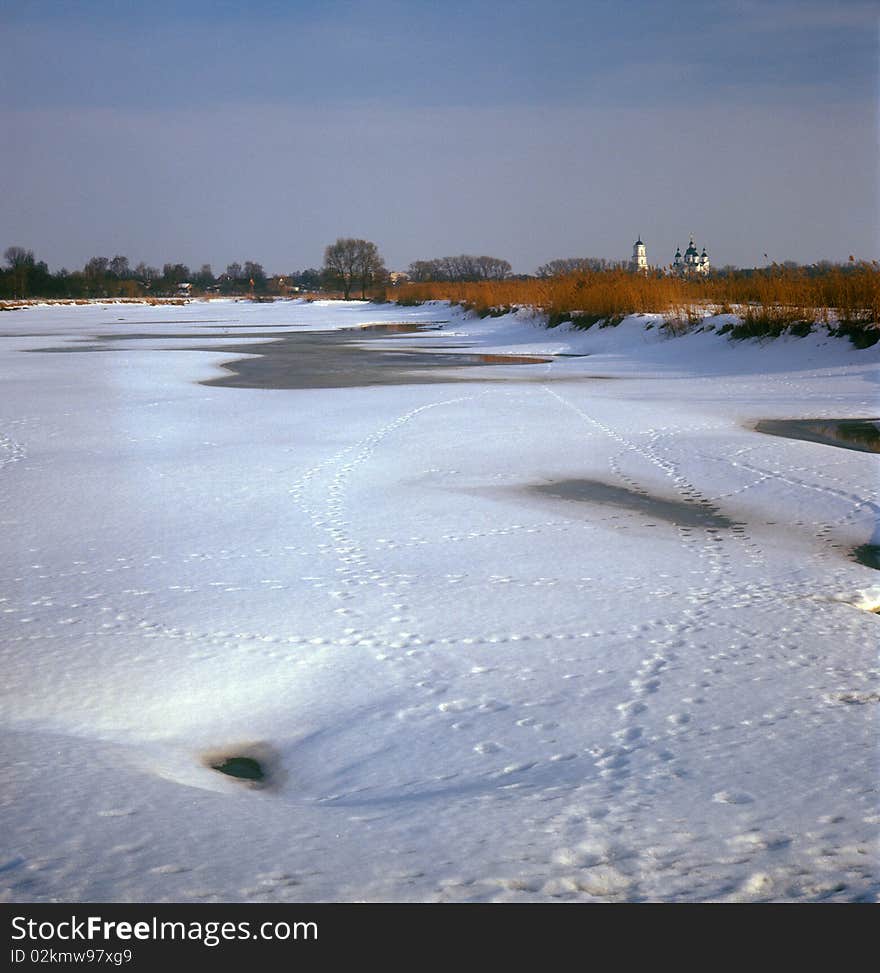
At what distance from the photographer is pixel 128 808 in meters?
2.39

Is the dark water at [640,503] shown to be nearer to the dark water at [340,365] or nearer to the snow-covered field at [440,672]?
the snow-covered field at [440,672]

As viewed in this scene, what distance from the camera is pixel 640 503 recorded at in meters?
5.73

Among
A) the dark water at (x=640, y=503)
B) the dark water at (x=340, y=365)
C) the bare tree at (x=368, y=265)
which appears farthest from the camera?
the bare tree at (x=368, y=265)

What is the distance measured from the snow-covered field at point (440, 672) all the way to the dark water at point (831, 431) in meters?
0.51

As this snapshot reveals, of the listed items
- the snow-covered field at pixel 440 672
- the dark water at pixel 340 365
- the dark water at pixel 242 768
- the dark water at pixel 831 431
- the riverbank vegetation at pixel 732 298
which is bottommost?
the dark water at pixel 242 768

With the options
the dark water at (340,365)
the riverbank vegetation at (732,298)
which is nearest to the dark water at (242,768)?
the dark water at (340,365)

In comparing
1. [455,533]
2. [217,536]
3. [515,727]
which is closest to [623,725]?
[515,727]

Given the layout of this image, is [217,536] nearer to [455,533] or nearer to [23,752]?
[455,533]

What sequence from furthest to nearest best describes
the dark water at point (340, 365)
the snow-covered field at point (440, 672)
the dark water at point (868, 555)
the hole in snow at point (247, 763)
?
the dark water at point (340, 365) → the dark water at point (868, 555) → the hole in snow at point (247, 763) → the snow-covered field at point (440, 672)

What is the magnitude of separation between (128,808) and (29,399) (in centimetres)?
921

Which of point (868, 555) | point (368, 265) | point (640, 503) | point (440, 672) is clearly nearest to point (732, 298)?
point (640, 503)

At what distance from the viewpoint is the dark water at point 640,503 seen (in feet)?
17.4

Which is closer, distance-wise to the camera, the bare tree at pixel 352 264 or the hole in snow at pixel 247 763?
the hole in snow at pixel 247 763

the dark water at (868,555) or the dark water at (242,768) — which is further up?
A: the dark water at (868,555)
